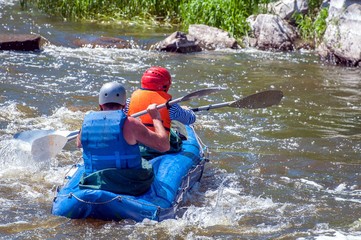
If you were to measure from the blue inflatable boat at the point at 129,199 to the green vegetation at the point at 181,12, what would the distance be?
27.0ft

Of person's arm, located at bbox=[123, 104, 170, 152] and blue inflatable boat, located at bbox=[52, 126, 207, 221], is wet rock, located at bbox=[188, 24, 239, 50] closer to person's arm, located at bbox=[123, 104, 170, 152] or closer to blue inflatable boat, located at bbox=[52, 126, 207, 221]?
blue inflatable boat, located at bbox=[52, 126, 207, 221]

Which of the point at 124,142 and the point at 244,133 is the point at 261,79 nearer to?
the point at 244,133

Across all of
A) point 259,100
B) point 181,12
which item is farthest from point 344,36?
point 259,100

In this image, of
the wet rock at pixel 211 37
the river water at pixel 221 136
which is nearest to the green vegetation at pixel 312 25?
the river water at pixel 221 136

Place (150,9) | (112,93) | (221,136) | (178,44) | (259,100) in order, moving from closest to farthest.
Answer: (112,93), (259,100), (221,136), (178,44), (150,9)

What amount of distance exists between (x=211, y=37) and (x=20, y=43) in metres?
3.39

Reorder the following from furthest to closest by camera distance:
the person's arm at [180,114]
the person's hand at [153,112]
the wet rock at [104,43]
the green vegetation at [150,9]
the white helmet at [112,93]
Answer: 1. the green vegetation at [150,9]
2. the wet rock at [104,43]
3. the person's arm at [180,114]
4. the person's hand at [153,112]
5. the white helmet at [112,93]

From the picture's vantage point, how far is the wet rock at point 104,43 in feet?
42.4

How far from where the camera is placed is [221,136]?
808cm

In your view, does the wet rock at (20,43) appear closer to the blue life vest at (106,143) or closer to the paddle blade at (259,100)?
the paddle blade at (259,100)

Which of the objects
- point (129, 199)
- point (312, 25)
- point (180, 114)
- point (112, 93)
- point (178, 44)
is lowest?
point (178, 44)

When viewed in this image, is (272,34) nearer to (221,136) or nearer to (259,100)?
(221,136)

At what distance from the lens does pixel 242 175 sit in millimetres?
6793

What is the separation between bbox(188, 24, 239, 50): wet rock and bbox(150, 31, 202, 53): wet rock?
37 cm
